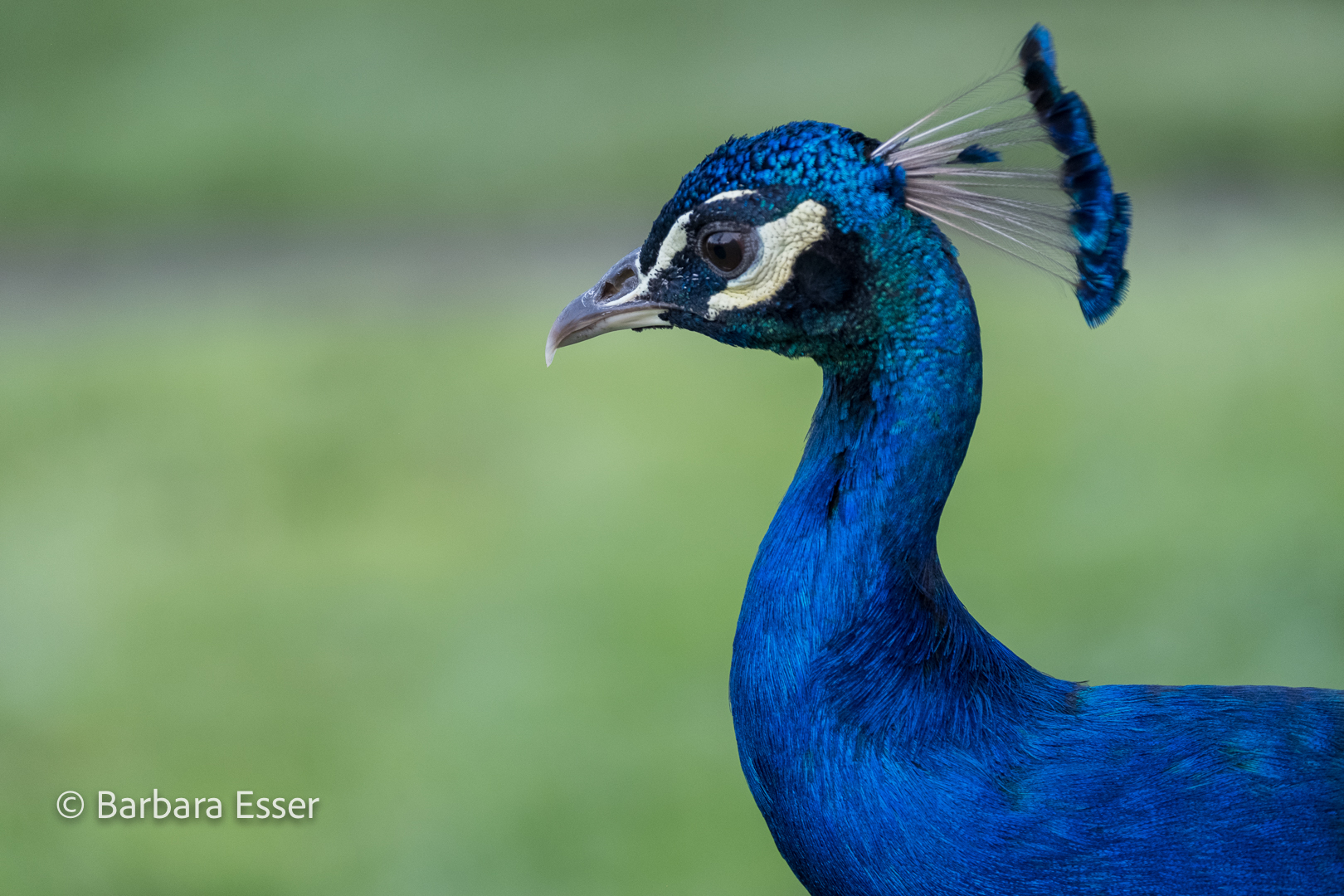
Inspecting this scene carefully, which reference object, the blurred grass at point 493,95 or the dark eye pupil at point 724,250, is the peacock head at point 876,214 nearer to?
the dark eye pupil at point 724,250

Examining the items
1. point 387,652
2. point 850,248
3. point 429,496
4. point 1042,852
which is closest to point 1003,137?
point 850,248

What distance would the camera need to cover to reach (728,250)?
0.96 meters

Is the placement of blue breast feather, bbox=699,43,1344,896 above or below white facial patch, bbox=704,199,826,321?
below

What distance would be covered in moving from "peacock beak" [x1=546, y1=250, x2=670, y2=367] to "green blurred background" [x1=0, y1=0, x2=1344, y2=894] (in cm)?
107

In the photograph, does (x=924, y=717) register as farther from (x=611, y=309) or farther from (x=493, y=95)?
(x=493, y=95)

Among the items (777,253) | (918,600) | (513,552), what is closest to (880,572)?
(918,600)

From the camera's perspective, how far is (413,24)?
4113 millimetres

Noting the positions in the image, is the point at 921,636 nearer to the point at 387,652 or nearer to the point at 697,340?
the point at 387,652

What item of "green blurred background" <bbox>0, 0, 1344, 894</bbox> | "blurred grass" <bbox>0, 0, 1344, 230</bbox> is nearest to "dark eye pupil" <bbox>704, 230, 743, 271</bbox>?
"green blurred background" <bbox>0, 0, 1344, 894</bbox>

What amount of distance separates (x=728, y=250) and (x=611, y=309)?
0.43ft

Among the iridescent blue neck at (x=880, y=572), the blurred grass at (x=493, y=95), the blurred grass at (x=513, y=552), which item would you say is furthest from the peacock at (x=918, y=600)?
the blurred grass at (x=493, y=95)

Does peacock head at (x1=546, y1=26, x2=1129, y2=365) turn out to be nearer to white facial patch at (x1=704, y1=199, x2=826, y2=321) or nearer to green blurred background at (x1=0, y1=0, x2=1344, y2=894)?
white facial patch at (x1=704, y1=199, x2=826, y2=321)

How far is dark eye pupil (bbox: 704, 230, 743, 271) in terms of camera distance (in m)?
0.96

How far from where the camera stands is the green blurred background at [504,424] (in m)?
2.06
